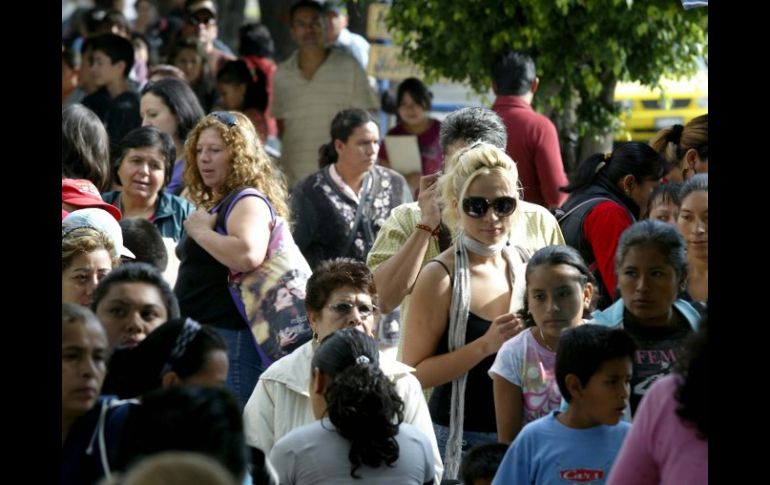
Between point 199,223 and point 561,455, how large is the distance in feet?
7.94

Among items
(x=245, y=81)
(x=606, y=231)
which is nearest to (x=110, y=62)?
(x=245, y=81)

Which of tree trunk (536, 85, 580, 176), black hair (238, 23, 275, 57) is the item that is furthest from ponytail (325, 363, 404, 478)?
black hair (238, 23, 275, 57)

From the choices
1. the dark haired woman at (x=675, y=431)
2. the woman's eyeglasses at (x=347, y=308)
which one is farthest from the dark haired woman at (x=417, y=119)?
the dark haired woman at (x=675, y=431)

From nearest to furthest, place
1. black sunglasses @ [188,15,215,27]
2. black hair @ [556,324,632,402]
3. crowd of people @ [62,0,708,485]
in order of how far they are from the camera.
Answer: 1. crowd of people @ [62,0,708,485]
2. black hair @ [556,324,632,402]
3. black sunglasses @ [188,15,215,27]

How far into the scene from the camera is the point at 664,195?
21.6 feet

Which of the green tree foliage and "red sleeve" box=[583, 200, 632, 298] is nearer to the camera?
"red sleeve" box=[583, 200, 632, 298]

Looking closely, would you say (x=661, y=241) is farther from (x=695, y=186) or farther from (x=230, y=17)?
(x=230, y=17)

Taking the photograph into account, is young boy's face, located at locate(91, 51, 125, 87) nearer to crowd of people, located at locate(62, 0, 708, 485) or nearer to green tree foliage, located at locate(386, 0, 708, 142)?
green tree foliage, located at locate(386, 0, 708, 142)

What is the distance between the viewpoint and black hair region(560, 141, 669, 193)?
7.01 meters

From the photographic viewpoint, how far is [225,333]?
21.8 feet

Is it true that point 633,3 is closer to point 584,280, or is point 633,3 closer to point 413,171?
point 413,171

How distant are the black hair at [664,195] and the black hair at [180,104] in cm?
291

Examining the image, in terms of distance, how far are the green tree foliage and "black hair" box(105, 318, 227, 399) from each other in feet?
18.3
